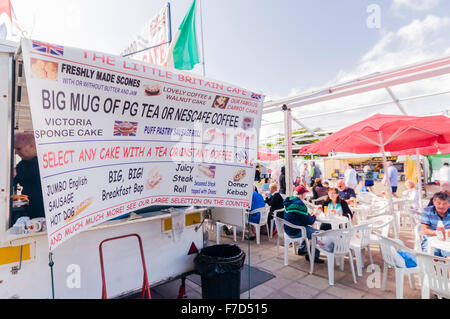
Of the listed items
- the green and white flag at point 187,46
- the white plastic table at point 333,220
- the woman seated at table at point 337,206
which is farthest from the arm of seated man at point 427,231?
the green and white flag at point 187,46

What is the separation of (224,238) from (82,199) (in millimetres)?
4775

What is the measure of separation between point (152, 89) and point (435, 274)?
355cm

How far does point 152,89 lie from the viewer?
87.3 inches

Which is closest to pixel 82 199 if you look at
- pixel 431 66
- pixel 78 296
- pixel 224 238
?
pixel 78 296

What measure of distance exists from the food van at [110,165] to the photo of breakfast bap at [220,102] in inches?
0.7

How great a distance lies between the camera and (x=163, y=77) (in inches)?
88.7

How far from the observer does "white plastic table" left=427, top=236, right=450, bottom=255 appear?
310 cm

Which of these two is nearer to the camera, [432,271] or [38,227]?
[38,227]

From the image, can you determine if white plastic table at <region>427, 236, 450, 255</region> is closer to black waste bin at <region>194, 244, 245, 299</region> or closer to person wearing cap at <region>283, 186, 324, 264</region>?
person wearing cap at <region>283, 186, 324, 264</region>

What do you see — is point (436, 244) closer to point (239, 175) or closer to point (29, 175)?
point (239, 175)

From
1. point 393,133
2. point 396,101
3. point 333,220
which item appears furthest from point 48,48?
point 396,101

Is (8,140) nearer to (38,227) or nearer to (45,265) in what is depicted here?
(38,227)

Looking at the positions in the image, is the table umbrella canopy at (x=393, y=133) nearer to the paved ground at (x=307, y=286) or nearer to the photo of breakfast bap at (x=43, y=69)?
the paved ground at (x=307, y=286)

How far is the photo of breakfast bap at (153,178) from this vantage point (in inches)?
92.0
